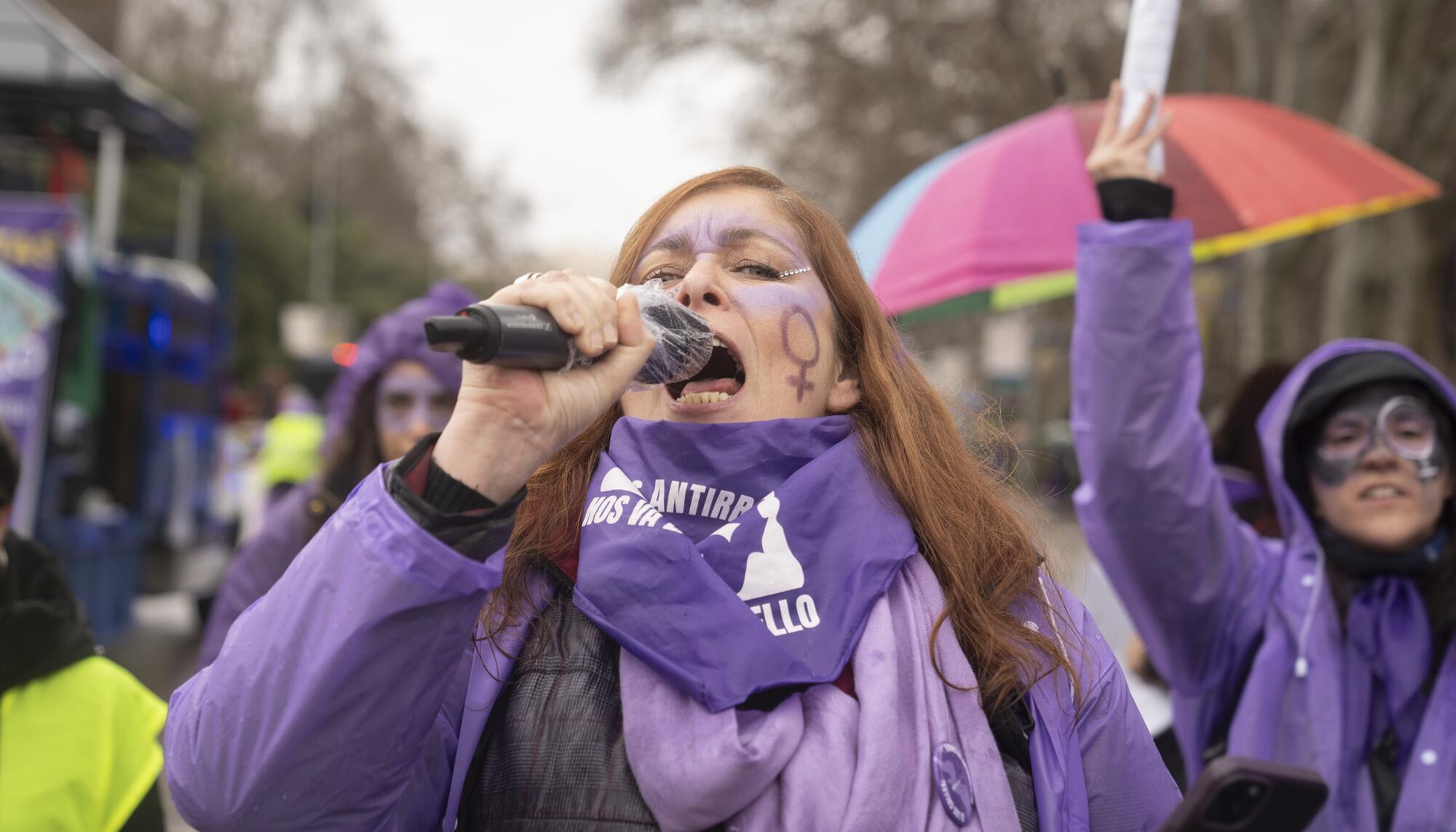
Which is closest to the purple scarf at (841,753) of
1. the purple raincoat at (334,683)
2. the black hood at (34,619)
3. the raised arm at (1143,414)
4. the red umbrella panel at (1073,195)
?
the purple raincoat at (334,683)

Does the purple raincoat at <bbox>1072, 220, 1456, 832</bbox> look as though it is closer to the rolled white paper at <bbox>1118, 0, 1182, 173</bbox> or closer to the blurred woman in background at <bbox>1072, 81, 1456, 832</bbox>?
the blurred woman in background at <bbox>1072, 81, 1456, 832</bbox>

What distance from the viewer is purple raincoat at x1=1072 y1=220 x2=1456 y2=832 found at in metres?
2.50

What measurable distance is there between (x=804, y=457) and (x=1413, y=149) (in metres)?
9.73

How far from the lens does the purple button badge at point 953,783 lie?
4.98 ft

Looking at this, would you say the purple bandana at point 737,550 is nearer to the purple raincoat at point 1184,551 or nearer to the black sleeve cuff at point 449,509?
the black sleeve cuff at point 449,509

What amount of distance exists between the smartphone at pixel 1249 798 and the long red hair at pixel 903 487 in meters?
0.40

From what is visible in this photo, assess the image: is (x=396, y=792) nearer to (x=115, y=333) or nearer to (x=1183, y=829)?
(x=1183, y=829)

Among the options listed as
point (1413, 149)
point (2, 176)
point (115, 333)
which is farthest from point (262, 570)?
point (2, 176)

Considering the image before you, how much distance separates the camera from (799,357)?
1.96m

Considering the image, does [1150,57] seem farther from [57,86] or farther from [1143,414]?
[57,86]

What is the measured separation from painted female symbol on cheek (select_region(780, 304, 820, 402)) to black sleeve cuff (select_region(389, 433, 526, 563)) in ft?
2.27

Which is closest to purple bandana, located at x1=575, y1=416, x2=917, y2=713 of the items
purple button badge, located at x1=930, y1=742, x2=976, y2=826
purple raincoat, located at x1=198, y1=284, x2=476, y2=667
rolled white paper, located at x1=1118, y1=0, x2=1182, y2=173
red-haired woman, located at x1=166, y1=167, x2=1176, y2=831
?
red-haired woman, located at x1=166, y1=167, x2=1176, y2=831

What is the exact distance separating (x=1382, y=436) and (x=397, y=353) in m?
2.90

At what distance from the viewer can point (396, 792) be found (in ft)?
4.71
